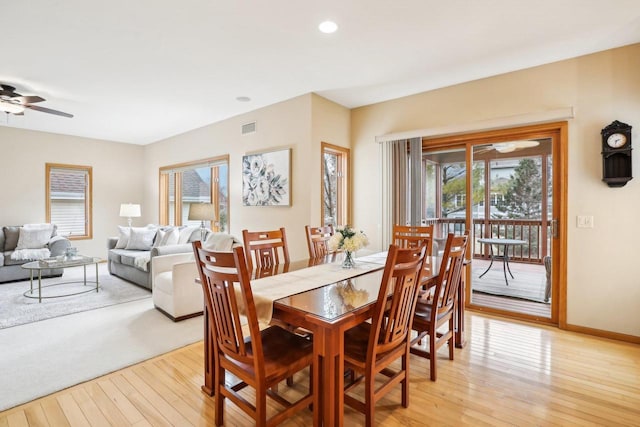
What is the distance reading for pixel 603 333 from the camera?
311cm

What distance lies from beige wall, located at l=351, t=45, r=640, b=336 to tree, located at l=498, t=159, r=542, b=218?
0.35 meters

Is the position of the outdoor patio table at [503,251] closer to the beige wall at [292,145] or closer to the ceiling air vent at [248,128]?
the beige wall at [292,145]

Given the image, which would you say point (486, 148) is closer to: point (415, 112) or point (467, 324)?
point (415, 112)

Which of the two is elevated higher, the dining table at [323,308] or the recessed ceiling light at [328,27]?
the recessed ceiling light at [328,27]

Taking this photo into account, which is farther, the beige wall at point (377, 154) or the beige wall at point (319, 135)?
the beige wall at point (319, 135)

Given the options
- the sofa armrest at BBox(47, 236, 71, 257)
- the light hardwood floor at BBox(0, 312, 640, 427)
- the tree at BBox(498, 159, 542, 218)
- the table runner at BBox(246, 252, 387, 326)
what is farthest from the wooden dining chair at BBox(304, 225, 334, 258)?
the sofa armrest at BBox(47, 236, 71, 257)

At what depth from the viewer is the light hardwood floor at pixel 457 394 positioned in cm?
192

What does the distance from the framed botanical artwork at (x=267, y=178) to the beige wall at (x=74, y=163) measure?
13.8ft

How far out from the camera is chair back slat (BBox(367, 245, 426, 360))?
1.62 metres

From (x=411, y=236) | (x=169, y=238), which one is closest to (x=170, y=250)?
(x=169, y=238)

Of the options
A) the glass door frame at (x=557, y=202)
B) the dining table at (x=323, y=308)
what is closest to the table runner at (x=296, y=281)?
the dining table at (x=323, y=308)

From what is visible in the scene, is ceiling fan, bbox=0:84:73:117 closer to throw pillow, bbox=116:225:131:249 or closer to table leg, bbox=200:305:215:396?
throw pillow, bbox=116:225:131:249

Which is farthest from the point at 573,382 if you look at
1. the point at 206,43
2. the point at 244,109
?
the point at 244,109

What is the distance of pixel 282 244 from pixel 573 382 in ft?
8.19
